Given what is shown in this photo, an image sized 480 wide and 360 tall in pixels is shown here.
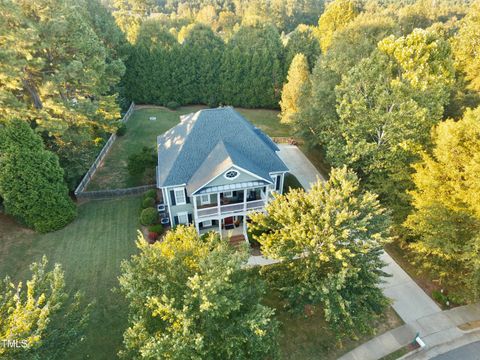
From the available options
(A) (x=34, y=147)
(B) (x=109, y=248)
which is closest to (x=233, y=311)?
(B) (x=109, y=248)

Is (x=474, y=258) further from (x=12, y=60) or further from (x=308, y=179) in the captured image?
(x=12, y=60)

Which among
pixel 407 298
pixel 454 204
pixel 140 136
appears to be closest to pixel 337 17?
pixel 140 136

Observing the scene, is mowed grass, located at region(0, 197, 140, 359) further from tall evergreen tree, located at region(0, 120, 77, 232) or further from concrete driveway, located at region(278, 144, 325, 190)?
concrete driveway, located at region(278, 144, 325, 190)

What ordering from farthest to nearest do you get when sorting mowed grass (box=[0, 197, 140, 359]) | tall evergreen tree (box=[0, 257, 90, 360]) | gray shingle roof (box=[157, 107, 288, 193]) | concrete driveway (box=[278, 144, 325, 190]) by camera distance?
concrete driveway (box=[278, 144, 325, 190]) → gray shingle roof (box=[157, 107, 288, 193]) → mowed grass (box=[0, 197, 140, 359]) → tall evergreen tree (box=[0, 257, 90, 360])

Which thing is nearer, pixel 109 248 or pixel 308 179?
pixel 109 248

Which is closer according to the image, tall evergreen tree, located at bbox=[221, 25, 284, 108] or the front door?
the front door

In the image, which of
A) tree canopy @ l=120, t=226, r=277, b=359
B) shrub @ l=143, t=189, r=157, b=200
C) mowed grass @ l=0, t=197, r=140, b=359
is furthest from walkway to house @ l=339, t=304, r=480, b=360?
shrub @ l=143, t=189, r=157, b=200

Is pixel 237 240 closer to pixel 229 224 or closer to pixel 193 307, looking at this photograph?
pixel 229 224
